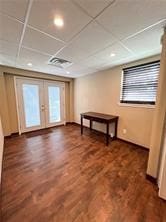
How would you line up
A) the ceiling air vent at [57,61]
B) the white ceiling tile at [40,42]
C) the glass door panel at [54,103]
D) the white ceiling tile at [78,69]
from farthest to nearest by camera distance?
the glass door panel at [54,103] < the white ceiling tile at [78,69] < the ceiling air vent at [57,61] < the white ceiling tile at [40,42]

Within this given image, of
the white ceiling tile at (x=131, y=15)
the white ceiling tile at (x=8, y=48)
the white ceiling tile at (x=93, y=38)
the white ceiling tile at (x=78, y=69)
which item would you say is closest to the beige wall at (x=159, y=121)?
the white ceiling tile at (x=131, y=15)

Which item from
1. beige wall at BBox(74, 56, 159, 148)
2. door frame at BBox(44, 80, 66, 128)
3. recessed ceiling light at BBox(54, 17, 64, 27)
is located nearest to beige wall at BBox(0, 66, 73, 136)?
door frame at BBox(44, 80, 66, 128)

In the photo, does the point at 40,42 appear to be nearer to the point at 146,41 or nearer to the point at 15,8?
the point at 15,8

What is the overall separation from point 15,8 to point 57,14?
18.5 inches

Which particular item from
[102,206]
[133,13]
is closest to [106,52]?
[133,13]

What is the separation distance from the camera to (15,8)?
1165 millimetres

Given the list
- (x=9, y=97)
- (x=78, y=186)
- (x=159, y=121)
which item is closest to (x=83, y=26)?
(x=159, y=121)

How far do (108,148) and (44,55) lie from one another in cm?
297

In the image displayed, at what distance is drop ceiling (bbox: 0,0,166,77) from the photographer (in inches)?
44.1

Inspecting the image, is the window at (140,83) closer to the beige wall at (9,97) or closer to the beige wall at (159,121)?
the beige wall at (159,121)

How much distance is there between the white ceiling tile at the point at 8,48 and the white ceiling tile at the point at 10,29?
17 centimetres

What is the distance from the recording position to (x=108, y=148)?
2908mm

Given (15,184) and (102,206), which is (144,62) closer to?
(102,206)

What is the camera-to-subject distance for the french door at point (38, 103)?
3.93 m
